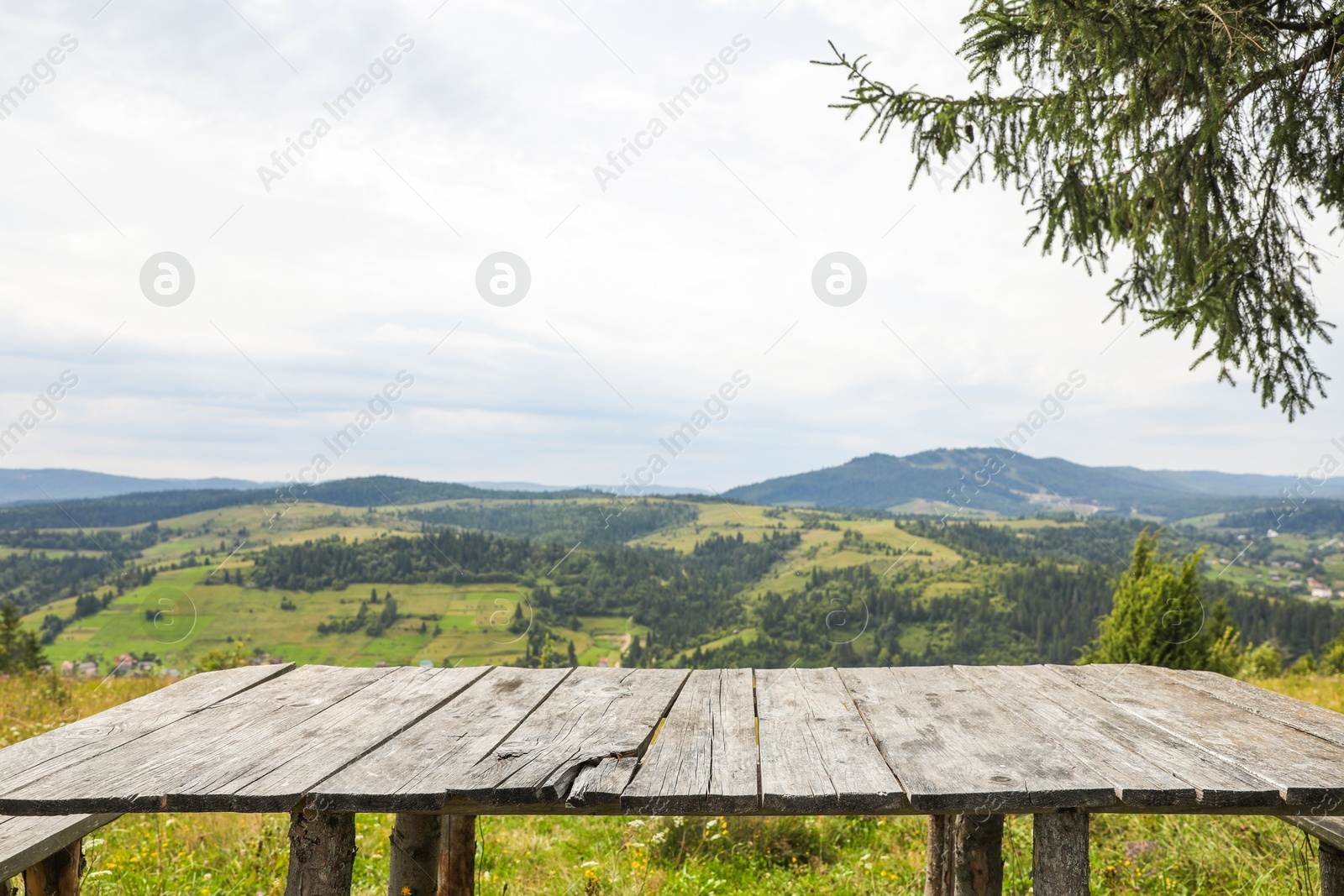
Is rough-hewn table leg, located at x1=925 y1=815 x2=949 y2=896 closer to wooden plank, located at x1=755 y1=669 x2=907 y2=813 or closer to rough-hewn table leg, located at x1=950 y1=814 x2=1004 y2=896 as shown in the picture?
rough-hewn table leg, located at x1=950 y1=814 x2=1004 y2=896

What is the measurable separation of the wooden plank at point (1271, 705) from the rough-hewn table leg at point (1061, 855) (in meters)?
0.79

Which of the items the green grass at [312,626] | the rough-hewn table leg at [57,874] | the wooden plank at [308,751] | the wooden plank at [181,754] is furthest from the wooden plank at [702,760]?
the green grass at [312,626]

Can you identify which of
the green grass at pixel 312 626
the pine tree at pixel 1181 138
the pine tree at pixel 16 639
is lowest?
the green grass at pixel 312 626

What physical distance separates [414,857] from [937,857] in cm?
216

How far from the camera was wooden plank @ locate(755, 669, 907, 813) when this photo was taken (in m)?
1.59

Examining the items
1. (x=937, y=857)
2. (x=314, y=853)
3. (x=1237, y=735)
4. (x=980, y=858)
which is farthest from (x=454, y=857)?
(x=1237, y=735)

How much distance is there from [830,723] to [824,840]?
3.06m

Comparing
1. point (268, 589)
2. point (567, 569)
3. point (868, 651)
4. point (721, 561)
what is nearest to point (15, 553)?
point (268, 589)

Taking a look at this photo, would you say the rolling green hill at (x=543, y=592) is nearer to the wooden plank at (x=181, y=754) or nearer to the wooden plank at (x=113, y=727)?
the wooden plank at (x=113, y=727)

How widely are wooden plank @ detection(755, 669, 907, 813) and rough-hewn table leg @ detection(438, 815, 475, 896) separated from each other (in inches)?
51.8

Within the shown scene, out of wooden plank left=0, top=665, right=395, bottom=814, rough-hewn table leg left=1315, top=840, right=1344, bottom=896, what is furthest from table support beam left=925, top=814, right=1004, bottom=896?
wooden plank left=0, top=665, right=395, bottom=814

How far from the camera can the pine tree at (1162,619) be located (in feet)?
31.2

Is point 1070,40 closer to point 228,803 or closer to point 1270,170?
point 1270,170

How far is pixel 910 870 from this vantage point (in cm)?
416
